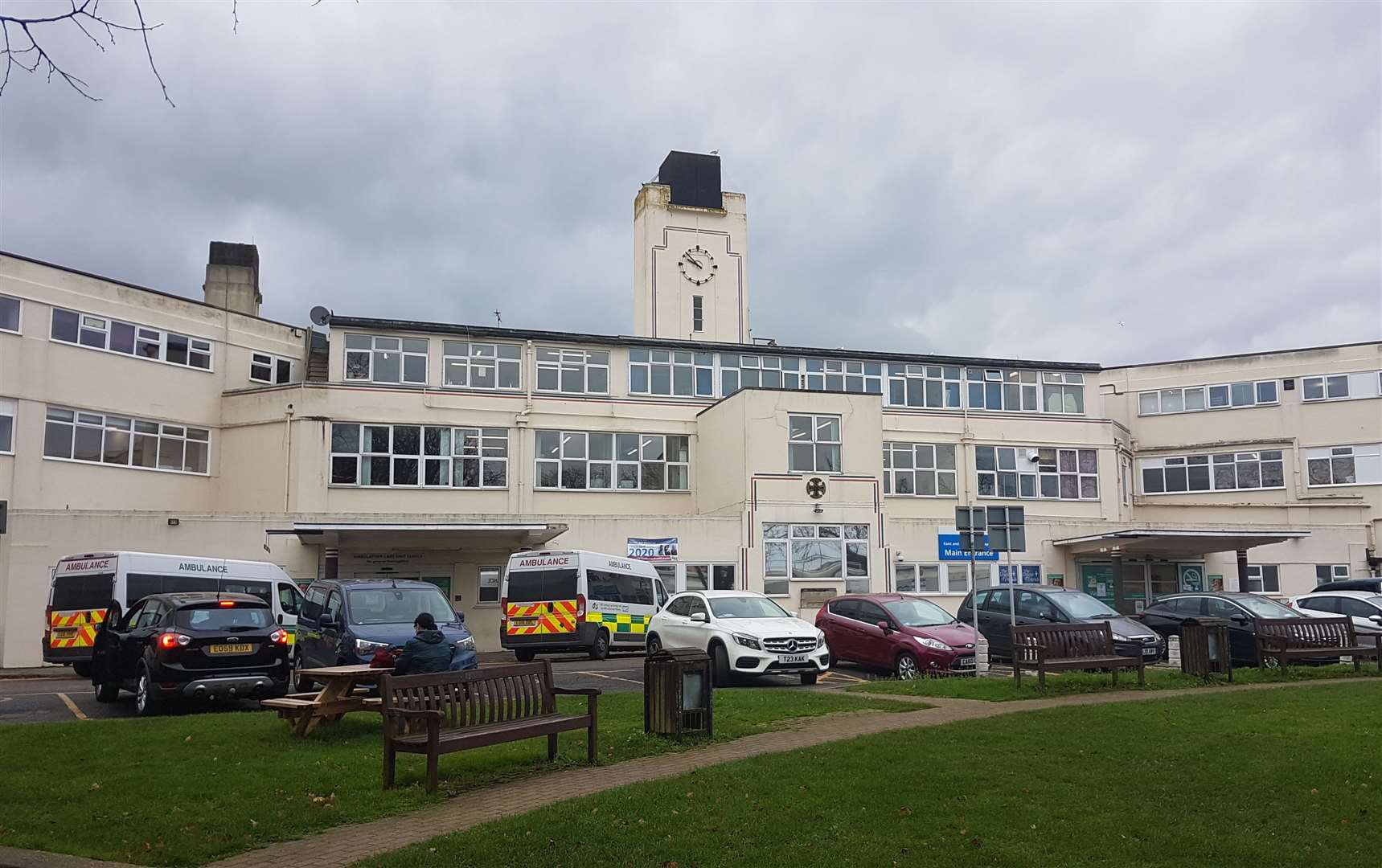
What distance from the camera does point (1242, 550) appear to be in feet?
123

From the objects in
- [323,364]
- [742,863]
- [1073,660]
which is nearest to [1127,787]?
[742,863]

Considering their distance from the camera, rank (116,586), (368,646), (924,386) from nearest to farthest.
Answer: (368,646) → (116,586) → (924,386)

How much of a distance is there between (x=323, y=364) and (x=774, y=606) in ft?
81.6

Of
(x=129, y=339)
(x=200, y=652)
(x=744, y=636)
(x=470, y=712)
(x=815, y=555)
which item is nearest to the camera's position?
(x=470, y=712)

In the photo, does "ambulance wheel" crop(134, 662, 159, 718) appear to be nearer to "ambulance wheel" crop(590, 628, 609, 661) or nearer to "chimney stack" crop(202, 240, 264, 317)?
"ambulance wheel" crop(590, 628, 609, 661)

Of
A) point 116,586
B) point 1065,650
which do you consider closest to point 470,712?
point 1065,650

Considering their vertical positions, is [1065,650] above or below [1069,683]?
above

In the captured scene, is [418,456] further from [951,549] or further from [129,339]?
[951,549]

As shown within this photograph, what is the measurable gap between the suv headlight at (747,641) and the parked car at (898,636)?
8.47ft


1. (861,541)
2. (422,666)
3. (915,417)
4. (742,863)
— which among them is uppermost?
(915,417)

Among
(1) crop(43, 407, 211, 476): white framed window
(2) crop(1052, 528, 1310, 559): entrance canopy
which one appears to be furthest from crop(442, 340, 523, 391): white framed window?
(2) crop(1052, 528, 1310, 559): entrance canopy

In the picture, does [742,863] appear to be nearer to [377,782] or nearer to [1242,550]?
[377,782]

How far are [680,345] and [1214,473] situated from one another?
2200cm

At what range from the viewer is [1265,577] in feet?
133
